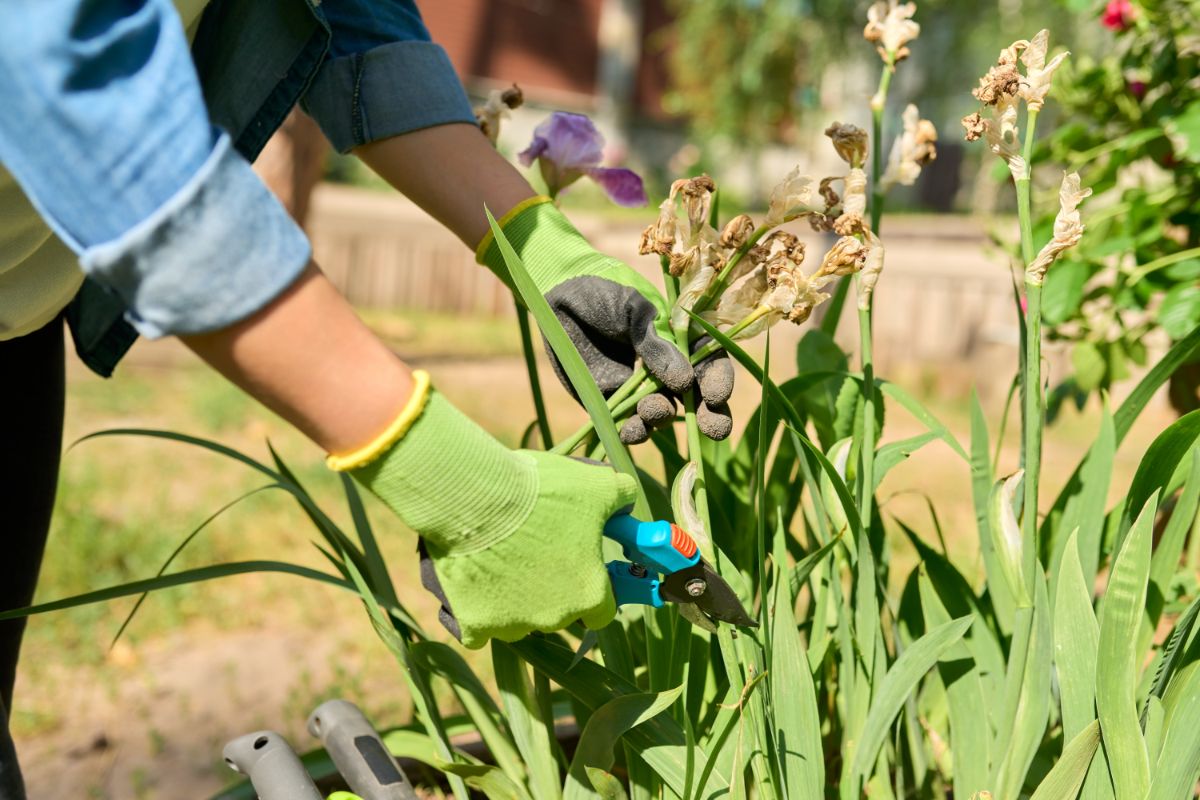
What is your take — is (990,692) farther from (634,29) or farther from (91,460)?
(634,29)

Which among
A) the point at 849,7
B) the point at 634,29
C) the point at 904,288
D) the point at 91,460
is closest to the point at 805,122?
the point at 634,29

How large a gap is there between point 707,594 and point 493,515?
18cm

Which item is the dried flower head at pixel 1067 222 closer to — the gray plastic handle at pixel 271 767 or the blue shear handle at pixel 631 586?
the blue shear handle at pixel 631 586

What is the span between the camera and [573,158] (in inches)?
39.8

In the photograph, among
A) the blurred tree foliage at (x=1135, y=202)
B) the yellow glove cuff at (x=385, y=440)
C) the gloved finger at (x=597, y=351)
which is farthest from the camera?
the blurred tree foliage at (x=1135, y=202)

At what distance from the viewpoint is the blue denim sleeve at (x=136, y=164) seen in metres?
0.54

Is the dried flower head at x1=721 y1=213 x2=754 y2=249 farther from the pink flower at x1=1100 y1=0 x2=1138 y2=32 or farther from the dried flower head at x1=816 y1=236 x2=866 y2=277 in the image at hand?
the pink flower at x1=1100 y1=0 x2=1138 y2=32

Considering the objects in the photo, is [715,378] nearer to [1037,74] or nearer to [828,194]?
[828,194]

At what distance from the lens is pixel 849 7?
8969mm

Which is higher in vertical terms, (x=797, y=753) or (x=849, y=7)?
(x=849, y=7)

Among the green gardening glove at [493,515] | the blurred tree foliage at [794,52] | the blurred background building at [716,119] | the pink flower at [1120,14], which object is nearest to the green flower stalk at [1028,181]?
the green gardening glove at [493,515]

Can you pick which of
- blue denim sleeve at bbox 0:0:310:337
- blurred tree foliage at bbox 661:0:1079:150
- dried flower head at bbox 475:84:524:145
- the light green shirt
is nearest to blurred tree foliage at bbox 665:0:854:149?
blurred tree foliage at bbox 661:0:1079:150

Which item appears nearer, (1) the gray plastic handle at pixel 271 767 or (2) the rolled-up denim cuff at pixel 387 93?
(1) the gray plastic handle at pixel 271 767

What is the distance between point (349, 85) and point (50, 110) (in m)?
0.45
